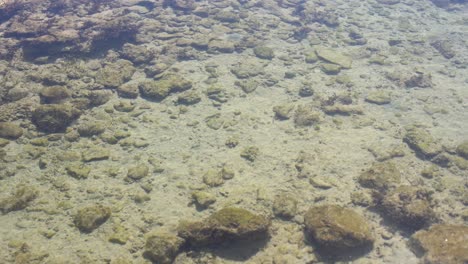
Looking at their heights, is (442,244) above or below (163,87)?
above

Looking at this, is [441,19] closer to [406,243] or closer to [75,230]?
[406,243]

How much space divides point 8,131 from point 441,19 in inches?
906

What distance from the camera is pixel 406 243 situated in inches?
300

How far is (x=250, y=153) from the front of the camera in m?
10.1

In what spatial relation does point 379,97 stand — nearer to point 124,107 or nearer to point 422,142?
point 422,142

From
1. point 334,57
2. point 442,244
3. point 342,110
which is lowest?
point 342,110

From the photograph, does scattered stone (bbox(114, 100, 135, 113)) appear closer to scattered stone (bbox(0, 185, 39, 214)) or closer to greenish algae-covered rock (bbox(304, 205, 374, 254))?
scattered stone (bbox(0, 185, 39, 214))

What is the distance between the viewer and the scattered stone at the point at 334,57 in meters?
15.3

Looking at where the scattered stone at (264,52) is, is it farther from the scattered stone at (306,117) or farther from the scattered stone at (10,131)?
the scattered stone at (10,131)

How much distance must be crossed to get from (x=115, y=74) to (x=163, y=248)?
8.17 meters

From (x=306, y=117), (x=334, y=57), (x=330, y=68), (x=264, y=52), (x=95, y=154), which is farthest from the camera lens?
(x=264, y=52)

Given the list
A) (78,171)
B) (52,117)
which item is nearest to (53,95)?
(52,117)

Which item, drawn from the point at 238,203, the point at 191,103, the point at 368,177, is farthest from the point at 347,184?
the point at 191,103

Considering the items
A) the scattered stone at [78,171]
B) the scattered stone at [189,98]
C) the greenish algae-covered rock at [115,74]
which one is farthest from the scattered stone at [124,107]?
the scattered stone at [78,171]
